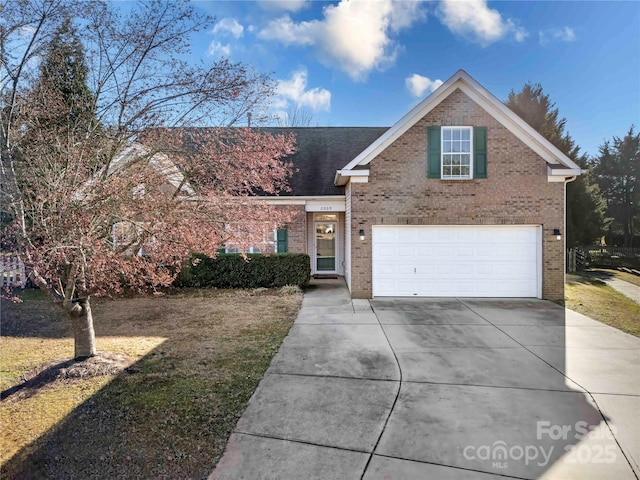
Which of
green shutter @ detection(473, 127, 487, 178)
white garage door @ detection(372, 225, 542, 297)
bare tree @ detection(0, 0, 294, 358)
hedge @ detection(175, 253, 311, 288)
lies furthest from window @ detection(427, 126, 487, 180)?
bare tree @ detection(0, 0, 294, 358)

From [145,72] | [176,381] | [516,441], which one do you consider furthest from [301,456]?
[145,72]

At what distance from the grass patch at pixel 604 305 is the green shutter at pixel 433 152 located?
5.16 m

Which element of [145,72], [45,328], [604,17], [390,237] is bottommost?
[45,328]

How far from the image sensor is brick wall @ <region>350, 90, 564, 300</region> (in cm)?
1016

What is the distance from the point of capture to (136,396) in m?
4.38

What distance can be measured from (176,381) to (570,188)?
23.0 metres

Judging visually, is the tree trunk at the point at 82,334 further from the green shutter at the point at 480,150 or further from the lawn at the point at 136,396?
the green shutter at the point at 480,150

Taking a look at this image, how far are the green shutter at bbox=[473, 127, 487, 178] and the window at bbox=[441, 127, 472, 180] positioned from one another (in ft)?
0.55

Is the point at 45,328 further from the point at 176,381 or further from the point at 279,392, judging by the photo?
the point at 279,392

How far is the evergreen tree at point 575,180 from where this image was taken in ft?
66.5

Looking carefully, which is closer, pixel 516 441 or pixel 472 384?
pixel 516 441

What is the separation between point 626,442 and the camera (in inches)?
135

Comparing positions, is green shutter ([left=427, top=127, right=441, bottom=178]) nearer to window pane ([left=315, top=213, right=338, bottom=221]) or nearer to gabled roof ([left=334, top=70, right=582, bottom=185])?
gabled roof ([left=334, top=70, right=582, bottom=185])

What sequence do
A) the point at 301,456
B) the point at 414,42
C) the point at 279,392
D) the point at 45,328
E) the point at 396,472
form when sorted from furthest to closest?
the point at 414,42 < the point at 45,328 < the point at 279,392 < the point at 301,456 < the point at 396,472
